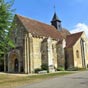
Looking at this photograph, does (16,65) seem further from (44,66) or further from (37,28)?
(37,28)

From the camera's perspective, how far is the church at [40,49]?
112ft

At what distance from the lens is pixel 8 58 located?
37375 mm

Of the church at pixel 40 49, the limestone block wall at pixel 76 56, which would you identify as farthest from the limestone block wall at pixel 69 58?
the limestone block wall at pixel 76 56

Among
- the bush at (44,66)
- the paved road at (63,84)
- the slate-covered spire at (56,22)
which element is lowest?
the paved road at (63,84)

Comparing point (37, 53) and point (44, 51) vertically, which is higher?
point (44, 51)

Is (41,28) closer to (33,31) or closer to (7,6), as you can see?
(33,31)

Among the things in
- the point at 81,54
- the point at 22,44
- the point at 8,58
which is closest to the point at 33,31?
the point at 22,44

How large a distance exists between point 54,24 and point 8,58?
14.6 m

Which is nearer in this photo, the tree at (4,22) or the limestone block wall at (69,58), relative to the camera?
the tree at (4,22)

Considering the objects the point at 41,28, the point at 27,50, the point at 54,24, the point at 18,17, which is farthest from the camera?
the point at 54,24

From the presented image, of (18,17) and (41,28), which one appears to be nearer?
(18,17)

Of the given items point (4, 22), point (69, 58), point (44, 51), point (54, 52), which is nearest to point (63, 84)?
point (4, 22)

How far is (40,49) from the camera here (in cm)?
3606

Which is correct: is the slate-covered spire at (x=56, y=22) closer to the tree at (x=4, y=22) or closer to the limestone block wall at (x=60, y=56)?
the limestone block wall at (x=60, y=56)
